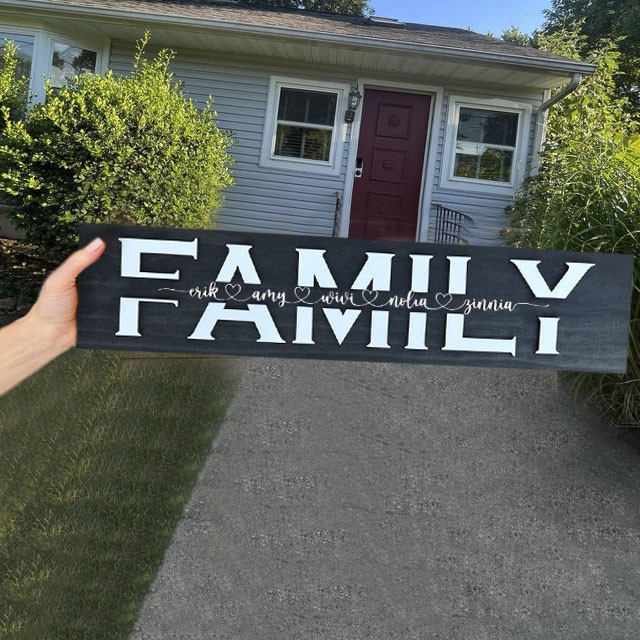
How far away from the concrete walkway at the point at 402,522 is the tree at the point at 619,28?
16.2 m

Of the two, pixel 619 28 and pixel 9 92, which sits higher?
pixel 619 28

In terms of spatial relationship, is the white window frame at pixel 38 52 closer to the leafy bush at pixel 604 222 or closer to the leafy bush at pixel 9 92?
the leafy bush at pixel 9 92

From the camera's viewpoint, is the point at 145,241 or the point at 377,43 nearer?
the point at 145,241

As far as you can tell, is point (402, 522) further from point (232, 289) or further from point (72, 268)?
point (72, 268)

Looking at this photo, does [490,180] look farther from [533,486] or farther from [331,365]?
[533,486]

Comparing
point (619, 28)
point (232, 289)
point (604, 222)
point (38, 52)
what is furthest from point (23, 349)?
point (619, 28)

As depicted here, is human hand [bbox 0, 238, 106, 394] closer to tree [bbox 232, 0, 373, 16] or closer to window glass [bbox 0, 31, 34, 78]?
window glass [bbox 0, 31, 34, 78]

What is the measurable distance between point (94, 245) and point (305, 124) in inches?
297

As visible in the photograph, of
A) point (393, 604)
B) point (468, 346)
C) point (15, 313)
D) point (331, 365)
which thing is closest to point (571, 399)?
point (331, 365)

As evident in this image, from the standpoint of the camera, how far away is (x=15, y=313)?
618cm

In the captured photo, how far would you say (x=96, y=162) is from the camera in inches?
235

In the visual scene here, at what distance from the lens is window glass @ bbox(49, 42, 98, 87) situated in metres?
8.70

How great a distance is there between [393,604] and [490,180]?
7.18 m

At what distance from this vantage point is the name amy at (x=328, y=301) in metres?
2.24
